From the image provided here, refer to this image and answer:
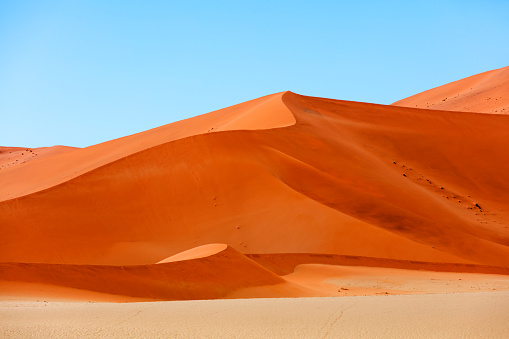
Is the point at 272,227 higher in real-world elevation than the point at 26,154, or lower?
lower

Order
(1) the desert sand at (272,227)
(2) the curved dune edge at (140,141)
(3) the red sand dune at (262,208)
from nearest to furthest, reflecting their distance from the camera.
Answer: (1) the desert sand at (272,227), (3) the red sand dune at (262,208), (2) the curved dune edge at (140,141)

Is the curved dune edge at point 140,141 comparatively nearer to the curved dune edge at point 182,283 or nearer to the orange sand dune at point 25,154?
the curved dune edge at point 182,283

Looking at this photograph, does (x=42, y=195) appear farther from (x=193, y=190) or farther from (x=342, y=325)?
(x=342, y=325)

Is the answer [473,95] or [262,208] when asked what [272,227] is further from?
[473,95]

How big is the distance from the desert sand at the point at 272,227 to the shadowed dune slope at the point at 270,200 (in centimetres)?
7

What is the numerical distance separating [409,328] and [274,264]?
565 inches

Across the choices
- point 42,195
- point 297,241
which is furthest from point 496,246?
point 42,195

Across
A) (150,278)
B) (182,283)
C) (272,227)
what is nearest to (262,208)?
(272,227)

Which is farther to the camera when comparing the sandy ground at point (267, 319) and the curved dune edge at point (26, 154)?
the curved dune edge at point (26, 154)

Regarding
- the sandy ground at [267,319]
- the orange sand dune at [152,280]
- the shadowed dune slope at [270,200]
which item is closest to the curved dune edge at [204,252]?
the orange sand dune at [152,280]

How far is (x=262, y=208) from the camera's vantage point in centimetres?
2564

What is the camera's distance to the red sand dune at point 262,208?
23.0 metres

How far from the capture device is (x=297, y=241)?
23859 mm

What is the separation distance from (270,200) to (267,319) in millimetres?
17582
